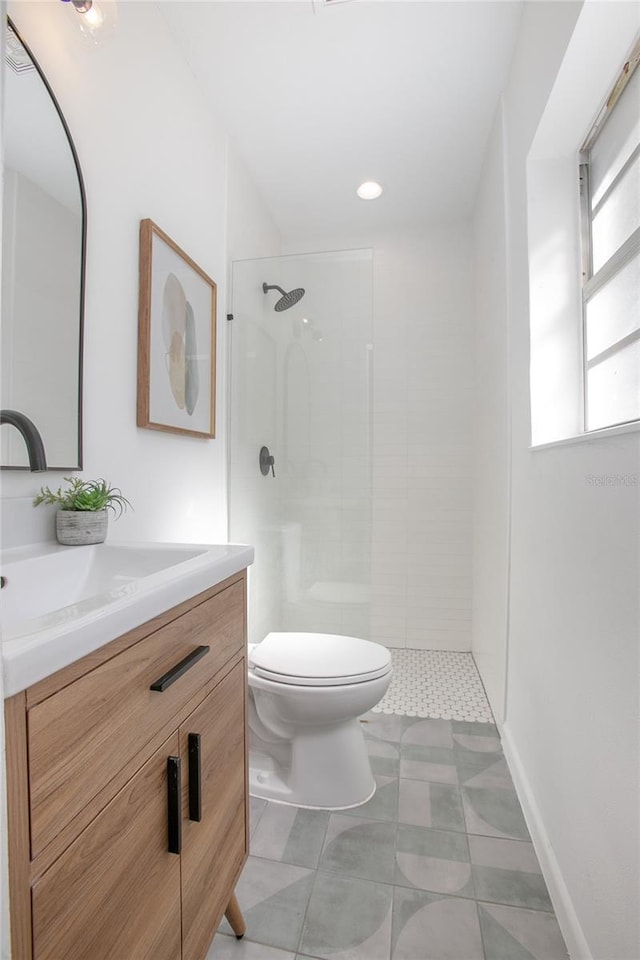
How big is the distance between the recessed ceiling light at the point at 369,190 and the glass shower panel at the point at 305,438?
72 cm

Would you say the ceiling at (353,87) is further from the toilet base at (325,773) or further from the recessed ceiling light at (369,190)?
the toilet base at (325,773)

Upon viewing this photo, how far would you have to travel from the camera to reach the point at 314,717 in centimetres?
147

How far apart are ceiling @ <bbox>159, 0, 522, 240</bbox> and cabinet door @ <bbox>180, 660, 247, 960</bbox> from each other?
199 centimetres

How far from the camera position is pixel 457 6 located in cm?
154

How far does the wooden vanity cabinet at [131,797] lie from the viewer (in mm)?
489

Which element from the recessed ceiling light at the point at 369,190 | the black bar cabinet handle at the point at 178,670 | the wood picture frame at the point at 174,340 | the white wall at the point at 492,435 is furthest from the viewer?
the recessed ceiling light at the point at 369,190

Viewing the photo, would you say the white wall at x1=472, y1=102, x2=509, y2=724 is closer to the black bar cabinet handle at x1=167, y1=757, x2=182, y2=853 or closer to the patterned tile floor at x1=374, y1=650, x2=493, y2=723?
the patterned tile floor at x1=374, y1=650, x2=493, y2=723

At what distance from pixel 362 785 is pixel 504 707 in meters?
0.67

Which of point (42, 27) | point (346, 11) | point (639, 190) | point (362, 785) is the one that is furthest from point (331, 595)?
point (346, 11)

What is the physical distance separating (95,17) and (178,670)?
1.53 metres

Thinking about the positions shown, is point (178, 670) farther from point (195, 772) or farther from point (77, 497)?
point (77, 497)

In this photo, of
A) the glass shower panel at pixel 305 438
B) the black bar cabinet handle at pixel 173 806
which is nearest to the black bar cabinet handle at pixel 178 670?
the black bar cabinet handle at pixel 173 806

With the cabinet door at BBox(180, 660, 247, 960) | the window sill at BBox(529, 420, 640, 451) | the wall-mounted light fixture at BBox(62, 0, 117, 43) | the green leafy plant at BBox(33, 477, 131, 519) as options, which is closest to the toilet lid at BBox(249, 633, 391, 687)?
the cabinet door at BBox(180, 660, 247, 960)

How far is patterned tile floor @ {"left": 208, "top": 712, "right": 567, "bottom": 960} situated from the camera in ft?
3.53
